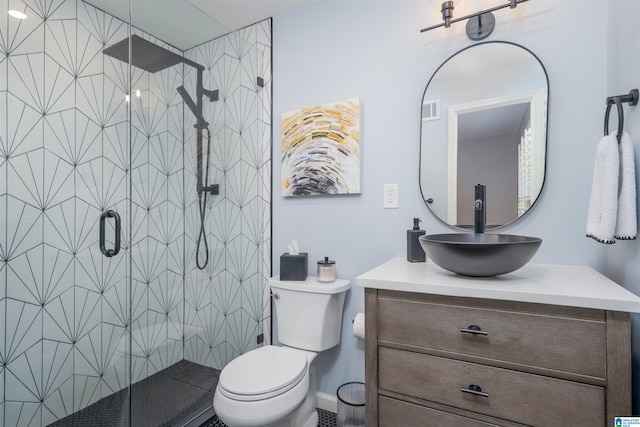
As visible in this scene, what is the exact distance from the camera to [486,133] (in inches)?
59.1

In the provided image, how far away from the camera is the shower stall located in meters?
1.31

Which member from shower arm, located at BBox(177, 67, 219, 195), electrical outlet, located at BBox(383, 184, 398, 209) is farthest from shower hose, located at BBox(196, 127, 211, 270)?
electrical outlet, located at BBox(383, 184, 398, 209)

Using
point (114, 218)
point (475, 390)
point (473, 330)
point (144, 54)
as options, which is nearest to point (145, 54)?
point (144, 54)

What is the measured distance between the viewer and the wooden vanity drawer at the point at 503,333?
88cm

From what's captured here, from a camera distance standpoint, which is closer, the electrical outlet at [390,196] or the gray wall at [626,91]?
the gray wall at [626,91]

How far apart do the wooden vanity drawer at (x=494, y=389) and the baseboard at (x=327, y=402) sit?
0.86 metres

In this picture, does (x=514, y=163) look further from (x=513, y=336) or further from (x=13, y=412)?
(x=13, y=412)

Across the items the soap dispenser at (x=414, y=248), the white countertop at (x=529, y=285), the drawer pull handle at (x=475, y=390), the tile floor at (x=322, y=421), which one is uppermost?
Answer: the soap dispenser at (x=414, y=248)

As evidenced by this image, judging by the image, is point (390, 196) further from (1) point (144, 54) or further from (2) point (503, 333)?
(1) point (144, 54)

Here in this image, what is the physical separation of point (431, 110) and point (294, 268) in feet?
3.64

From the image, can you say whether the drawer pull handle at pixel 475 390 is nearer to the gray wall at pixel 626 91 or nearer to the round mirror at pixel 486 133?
the gray wall at pixel 626 91

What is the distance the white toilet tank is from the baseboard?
383 millimetres

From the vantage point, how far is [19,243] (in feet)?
4.25

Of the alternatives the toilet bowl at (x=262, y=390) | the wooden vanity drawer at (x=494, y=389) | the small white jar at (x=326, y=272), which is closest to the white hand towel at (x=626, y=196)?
the wooden vanity drawer at (x=494, y=389)
